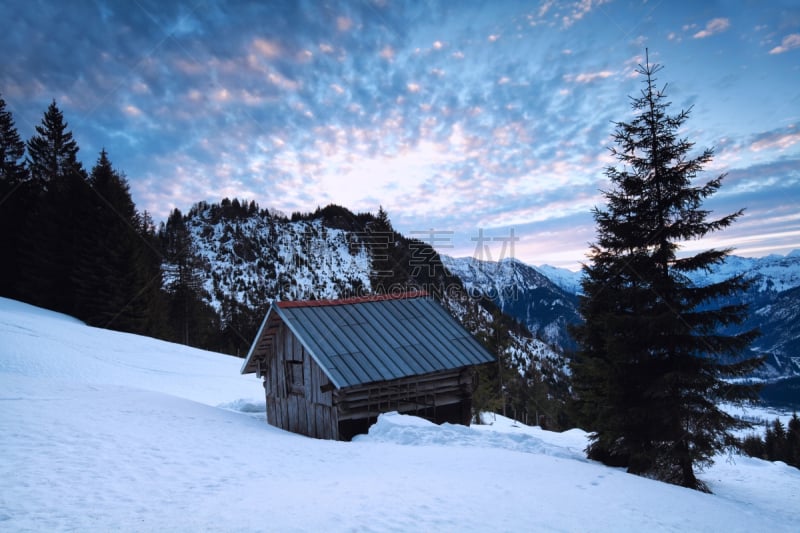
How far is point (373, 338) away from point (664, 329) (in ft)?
31.2

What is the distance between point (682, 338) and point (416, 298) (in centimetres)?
1017

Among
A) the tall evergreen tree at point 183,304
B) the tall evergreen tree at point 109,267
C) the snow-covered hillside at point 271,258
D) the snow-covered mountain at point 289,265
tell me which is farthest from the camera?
the snow-covered hillside at point 271,258

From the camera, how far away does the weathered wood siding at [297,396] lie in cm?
1448

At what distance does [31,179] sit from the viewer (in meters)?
49.1

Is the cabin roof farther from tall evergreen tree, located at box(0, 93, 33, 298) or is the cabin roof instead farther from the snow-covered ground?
tall evergreen tree, located at box(0, 93, 33, 298)

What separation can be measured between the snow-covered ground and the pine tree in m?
1.91

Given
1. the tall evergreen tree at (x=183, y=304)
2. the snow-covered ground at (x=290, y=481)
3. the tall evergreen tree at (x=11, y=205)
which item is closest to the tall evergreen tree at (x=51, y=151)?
the tall evergreen tree at (x=11, y=205)

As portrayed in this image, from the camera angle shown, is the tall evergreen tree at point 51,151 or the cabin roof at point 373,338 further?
the tall evergreen tree at point 51,151

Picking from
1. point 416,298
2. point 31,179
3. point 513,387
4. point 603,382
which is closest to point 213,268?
point 31,179

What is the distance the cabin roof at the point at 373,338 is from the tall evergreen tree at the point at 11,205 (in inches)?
1678

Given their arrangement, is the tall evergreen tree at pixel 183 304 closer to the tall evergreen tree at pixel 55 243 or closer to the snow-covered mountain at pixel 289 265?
the snow-covered mountain at pixel 289 265

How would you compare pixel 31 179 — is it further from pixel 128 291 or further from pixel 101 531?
pixel 101 531

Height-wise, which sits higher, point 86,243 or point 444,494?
point 86,243

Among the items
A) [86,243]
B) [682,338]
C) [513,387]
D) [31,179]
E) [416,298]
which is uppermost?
[31,179]
